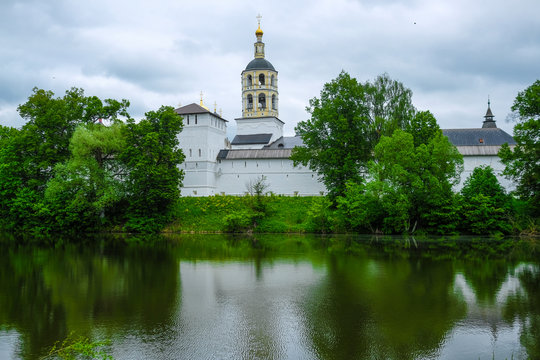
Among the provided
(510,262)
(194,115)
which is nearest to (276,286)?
(510,262)

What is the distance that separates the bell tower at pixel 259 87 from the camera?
51.0 metres

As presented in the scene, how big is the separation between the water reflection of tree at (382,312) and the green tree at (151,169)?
60.9 ft

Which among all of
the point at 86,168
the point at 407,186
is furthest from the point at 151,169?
the point at 407,186

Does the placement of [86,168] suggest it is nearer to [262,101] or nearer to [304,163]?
[304,163]

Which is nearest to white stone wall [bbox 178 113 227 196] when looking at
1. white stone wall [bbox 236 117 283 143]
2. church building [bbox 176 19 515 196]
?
church building [bbox 176 19 515 196]

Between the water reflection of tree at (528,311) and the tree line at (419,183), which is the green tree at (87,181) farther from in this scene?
the water reflection of tree at (528,311)

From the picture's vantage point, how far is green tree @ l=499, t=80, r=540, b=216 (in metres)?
26.3

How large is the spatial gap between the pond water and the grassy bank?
12.2 meters

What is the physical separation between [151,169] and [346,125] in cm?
1308

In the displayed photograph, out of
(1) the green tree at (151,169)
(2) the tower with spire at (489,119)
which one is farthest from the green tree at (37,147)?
(2) the tower with spire at (489,119)

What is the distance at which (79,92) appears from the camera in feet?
110

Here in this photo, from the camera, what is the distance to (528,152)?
2675 cm

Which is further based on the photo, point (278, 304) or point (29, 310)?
point (278, 304)

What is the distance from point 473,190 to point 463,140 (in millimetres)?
13026
